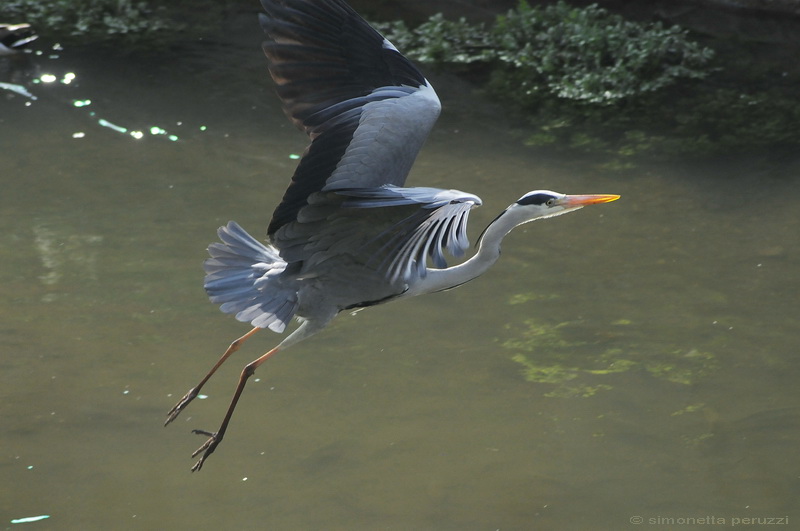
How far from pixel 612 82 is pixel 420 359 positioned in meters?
3.49

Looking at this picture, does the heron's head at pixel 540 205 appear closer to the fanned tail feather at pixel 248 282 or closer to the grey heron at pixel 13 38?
the fanned tail feather at pixel 248 282

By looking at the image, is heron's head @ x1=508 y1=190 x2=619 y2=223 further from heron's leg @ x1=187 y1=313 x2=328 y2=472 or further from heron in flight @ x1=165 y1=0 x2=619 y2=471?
heron's leg @ x1=187 y1=313 x2=328 y2=472

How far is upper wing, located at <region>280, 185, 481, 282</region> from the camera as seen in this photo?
9.45 feet

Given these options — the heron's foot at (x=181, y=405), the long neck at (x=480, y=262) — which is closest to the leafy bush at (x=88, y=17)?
the heron's foot at (x=181, y=405)

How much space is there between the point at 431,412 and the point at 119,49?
4.88m

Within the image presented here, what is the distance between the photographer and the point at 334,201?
325 cm

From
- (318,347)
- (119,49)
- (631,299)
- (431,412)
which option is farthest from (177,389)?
(119,49)

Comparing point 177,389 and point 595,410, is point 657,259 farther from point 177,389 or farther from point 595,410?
point 177,389

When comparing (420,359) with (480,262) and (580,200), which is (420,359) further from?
(580,200)

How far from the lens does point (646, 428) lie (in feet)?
13.5

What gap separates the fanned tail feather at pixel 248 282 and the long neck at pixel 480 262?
480 millimetres

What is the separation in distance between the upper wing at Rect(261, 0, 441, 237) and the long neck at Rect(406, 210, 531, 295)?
14.3 inches

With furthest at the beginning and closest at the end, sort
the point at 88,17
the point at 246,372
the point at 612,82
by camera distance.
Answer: the point at 88,17
the point at 612,82
the point at 246,372

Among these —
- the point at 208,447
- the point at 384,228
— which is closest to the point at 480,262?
the point at 384,228
